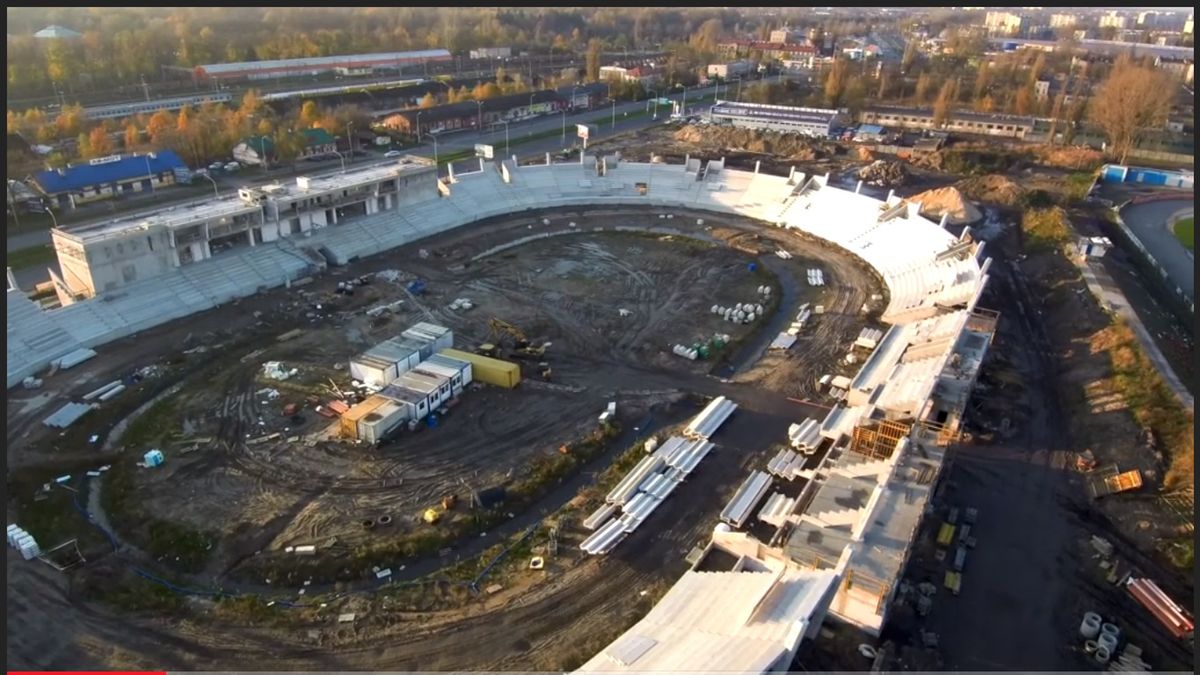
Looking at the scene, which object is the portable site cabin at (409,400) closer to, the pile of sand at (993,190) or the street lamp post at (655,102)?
the pile of sand at (993,190)

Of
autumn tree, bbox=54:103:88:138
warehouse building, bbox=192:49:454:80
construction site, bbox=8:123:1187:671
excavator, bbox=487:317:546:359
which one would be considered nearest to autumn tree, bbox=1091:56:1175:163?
construction site, bbox=8:123:1187:671

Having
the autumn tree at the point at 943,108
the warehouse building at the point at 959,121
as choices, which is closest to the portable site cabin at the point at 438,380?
the autumn tree at the point at 943,108

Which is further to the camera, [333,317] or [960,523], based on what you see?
[333,317]

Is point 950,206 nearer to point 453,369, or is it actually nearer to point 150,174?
point 453,369

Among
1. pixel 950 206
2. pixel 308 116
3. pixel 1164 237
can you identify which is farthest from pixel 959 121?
pixel 308 116

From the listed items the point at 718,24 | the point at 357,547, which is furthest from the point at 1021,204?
the point at 718,24

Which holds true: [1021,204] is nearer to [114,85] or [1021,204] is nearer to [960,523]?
[960,523]

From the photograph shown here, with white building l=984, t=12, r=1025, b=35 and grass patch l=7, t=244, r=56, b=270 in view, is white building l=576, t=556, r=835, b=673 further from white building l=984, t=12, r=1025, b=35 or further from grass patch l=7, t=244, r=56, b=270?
white building l=984, t=12, r=1025, b=35
